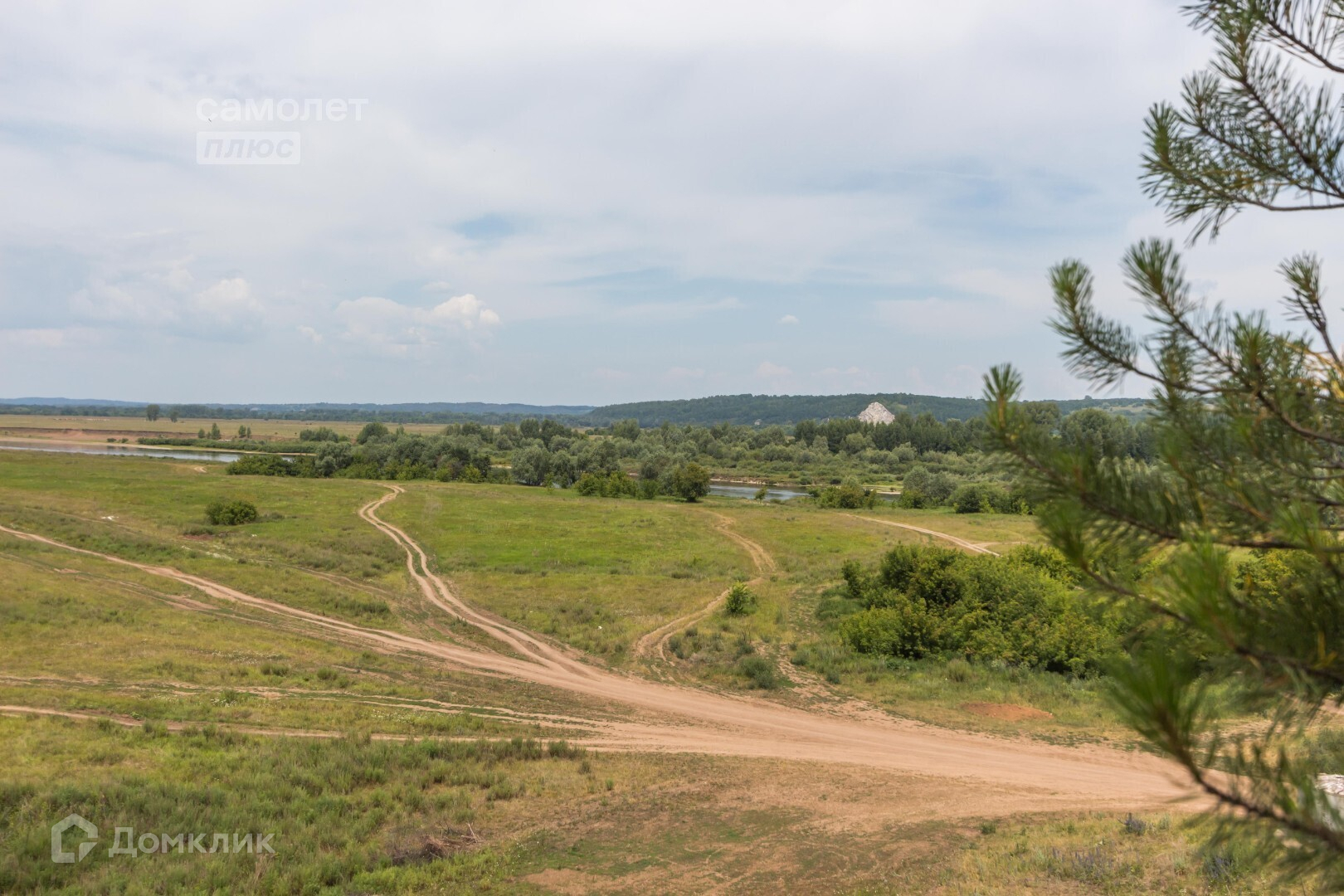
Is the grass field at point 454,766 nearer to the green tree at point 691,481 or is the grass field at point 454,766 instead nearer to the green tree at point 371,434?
the green tree at point 691,481

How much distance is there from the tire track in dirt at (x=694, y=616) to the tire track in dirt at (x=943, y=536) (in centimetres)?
1131

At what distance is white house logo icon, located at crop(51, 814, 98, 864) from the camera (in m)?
9.80

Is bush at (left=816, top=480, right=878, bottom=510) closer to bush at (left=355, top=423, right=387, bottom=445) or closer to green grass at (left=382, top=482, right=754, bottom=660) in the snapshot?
green grass at (left=382, top=482, right=754, bottom=660)

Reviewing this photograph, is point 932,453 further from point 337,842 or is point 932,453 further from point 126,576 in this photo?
point 337,842

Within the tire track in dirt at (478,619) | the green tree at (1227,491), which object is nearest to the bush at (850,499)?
the tire track in dirt at (478,619)

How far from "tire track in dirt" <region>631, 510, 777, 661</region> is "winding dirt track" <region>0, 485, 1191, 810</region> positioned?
235 cm

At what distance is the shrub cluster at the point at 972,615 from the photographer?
2158cm

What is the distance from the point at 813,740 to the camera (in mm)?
16609

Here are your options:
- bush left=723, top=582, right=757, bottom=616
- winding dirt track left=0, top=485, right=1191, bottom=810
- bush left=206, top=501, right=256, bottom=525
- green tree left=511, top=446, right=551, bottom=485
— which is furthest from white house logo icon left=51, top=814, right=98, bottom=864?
green tree left=511, top=446, right=551, bottom=485

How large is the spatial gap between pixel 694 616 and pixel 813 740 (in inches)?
478

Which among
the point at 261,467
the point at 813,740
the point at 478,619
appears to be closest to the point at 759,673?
the point at 813,740

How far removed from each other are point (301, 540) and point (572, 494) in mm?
34949

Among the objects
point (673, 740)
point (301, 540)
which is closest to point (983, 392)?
point (673, 740)

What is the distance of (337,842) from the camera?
11016 mm
